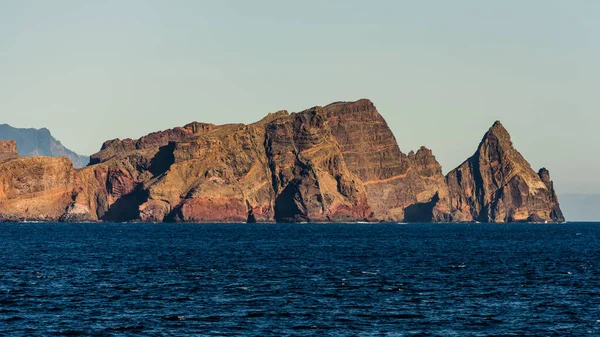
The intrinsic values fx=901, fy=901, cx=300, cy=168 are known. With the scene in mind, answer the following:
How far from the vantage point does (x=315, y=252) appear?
141 meters

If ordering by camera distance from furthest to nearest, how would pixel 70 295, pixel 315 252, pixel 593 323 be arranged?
pixel 315 252 < pixel 70 295 < pixel 593 323

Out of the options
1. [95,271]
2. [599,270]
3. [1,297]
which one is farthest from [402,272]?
[1,297]

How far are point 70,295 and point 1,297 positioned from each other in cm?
549

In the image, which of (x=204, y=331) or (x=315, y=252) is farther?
(x=315, y=252)

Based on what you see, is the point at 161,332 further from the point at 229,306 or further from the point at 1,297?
the point at 1,297

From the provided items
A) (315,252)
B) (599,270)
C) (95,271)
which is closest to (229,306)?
(95,271)

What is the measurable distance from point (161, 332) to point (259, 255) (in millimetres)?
74123

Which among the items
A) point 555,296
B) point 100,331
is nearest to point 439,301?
Result: point 555,296

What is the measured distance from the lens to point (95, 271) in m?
99.2

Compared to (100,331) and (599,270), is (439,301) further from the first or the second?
(599,270)

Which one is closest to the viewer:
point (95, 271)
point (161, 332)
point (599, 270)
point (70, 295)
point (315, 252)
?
point (161, 332)

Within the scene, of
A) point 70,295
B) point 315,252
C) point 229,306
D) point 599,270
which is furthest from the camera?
point 315,252

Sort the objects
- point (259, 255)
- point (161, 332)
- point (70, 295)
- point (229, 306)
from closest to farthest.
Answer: point (161, 332) < point (229, 306) < point (70, 295) < point (259, 255)

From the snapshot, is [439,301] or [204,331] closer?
[204,331]
